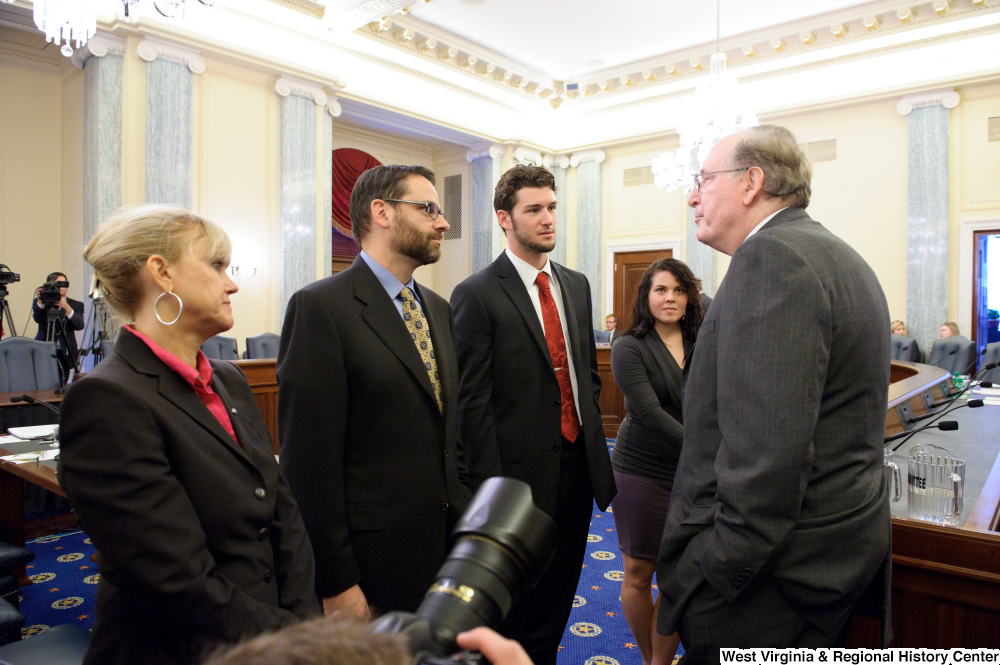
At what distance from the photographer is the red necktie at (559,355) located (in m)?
2.18

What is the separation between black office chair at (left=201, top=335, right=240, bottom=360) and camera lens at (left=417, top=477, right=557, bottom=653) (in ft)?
22.4

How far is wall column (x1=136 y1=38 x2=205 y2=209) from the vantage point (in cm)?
709

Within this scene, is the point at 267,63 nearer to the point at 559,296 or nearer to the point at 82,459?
the point at 559,296

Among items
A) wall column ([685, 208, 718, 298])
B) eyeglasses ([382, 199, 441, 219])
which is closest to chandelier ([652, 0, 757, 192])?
wall column ([685, 208, 718, 298])

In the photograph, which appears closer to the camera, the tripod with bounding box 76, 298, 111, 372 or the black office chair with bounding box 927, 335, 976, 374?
the tripod with bounding box 76, 298, 111, 372

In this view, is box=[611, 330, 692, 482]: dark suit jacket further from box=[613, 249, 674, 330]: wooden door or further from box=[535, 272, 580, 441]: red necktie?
box=[613, 249, 674, 330]: wooden door

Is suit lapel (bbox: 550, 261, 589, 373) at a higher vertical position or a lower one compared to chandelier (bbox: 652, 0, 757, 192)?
lower

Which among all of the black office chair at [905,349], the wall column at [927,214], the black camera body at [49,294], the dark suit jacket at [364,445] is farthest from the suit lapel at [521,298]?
the wall column at [927,214]

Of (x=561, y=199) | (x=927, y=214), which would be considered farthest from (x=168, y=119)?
(x=927, y=214)

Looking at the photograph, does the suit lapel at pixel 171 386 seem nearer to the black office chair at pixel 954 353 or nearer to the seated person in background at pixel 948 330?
the black office chair at pixel 954 353

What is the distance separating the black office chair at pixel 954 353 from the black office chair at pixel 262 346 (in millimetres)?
7577

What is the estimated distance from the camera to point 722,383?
126 cm

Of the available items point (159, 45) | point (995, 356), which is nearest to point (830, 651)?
point (995, 356)

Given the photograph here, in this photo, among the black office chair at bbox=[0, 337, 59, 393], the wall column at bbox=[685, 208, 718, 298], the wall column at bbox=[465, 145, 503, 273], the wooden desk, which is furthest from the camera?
the wall column at bbox=[465, 145, 503, 273]
